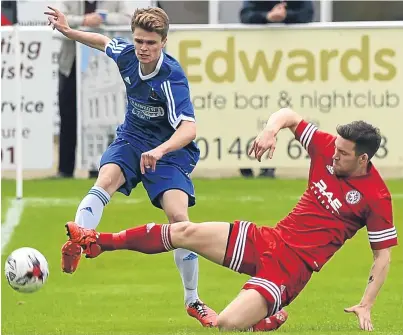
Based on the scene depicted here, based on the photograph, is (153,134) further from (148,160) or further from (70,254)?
(70,254)

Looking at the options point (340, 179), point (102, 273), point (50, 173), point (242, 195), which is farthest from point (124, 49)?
point (50, 173)

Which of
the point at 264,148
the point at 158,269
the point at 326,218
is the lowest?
the point at 158,269

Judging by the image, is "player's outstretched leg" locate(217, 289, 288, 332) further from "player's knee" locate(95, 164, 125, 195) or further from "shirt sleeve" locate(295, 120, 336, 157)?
"player's knee" locate(95, 164, 125, 195)

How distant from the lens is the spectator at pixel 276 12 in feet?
54.6

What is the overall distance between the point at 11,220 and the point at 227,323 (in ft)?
19.9

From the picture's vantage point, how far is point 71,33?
10.3 m

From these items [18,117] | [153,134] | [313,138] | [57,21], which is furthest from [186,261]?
[18,117]

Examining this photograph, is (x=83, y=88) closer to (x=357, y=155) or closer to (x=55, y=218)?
(x=55, y=218)

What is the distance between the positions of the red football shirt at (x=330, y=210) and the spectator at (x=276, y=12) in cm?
729

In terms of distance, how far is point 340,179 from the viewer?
30.3ft

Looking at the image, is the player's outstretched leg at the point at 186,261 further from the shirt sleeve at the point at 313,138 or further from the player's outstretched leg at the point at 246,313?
the shirt sleeve at the point at 313,138

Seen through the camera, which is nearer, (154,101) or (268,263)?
(268,263)

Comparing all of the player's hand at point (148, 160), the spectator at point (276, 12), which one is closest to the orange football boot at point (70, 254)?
the player's hand at point (148, 160)

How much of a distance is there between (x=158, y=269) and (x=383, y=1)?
10.6m
